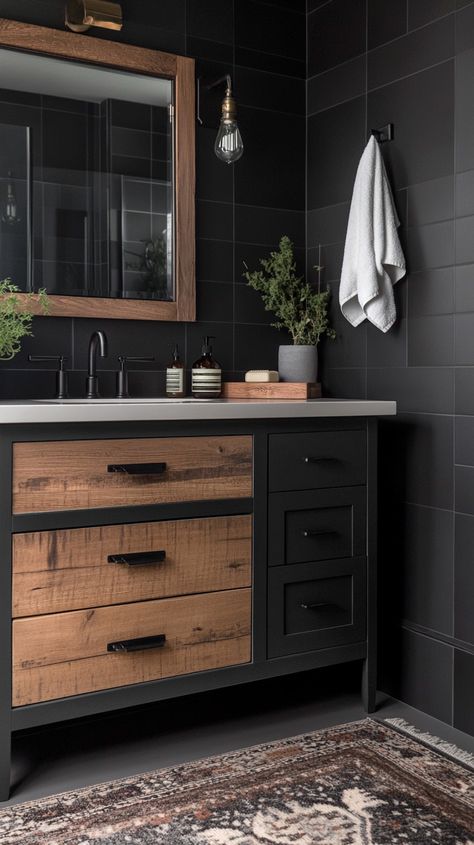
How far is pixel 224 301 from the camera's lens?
276 cm

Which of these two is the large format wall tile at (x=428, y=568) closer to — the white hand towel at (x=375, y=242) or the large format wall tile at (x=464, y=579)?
the large format wall tile at (x=464, y=579)

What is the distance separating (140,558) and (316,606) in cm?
55

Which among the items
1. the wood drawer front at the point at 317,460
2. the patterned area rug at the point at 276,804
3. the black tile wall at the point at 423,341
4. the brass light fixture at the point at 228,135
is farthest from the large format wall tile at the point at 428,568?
the brass light fixture at the point at 228,135

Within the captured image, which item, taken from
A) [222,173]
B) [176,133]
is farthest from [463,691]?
[176,133]

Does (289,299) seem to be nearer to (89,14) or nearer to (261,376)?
(261,376)

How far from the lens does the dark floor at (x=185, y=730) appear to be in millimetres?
1998

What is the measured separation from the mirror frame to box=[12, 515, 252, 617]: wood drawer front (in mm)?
792

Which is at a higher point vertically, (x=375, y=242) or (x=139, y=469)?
(x=375, y=242)

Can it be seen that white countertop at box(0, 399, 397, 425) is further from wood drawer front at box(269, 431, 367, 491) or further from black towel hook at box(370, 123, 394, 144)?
black towel hook at box(370, 123, 394, 144)

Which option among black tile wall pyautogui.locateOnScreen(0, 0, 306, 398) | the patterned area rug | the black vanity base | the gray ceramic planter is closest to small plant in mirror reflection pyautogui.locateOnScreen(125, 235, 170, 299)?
black tile wall pyautogui.locateOnScreen(0, 0, 306, 398)

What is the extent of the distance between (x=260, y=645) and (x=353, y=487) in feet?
1.64

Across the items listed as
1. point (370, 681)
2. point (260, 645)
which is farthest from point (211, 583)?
point (370, 681)

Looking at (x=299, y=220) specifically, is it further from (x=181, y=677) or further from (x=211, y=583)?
(x=181, y=677)

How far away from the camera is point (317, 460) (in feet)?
7.28
